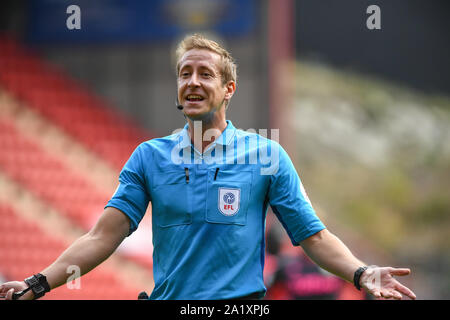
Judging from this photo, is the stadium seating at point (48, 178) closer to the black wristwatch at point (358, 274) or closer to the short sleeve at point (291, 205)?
the short sleeve at point (291, 205)

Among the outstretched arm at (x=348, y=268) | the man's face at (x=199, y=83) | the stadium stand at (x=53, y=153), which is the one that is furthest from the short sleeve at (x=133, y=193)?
the stadium stand at (x=53, y=153)

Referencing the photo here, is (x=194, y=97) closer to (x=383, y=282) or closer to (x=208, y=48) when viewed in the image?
(x=208, y=48)

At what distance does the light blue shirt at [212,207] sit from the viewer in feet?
8.68

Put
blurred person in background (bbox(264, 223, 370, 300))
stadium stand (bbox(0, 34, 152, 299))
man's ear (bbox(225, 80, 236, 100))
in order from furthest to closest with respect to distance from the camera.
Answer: stadium stand (bbox(0, 34, 152, 299)) → blurred person in background (bbox(264, 223, 370, 300)) → man's ear (bbox(225, 80, 236, 100))

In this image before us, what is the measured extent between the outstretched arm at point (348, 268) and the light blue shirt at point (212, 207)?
55 mm

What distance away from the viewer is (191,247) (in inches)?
104

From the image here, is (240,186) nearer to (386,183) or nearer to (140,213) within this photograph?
(140,213)

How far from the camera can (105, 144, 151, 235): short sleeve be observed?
9.11 feet

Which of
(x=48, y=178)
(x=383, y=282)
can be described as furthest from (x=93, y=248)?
(x=48, y=178)

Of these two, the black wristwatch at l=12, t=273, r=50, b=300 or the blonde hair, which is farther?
the blonde hair

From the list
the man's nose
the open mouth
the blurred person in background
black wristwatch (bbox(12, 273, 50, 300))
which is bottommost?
the blurred person in background

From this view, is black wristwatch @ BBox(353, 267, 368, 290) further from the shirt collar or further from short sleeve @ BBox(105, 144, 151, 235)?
short sleeve @ BBox(105, 144, 151, 235)

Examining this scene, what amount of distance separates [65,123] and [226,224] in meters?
10.3

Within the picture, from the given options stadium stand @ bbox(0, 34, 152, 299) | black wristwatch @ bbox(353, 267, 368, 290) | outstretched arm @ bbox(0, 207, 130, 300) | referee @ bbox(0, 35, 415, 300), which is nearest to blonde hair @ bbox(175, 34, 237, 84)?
referee @ bbox(0, 35, 415, 300)
